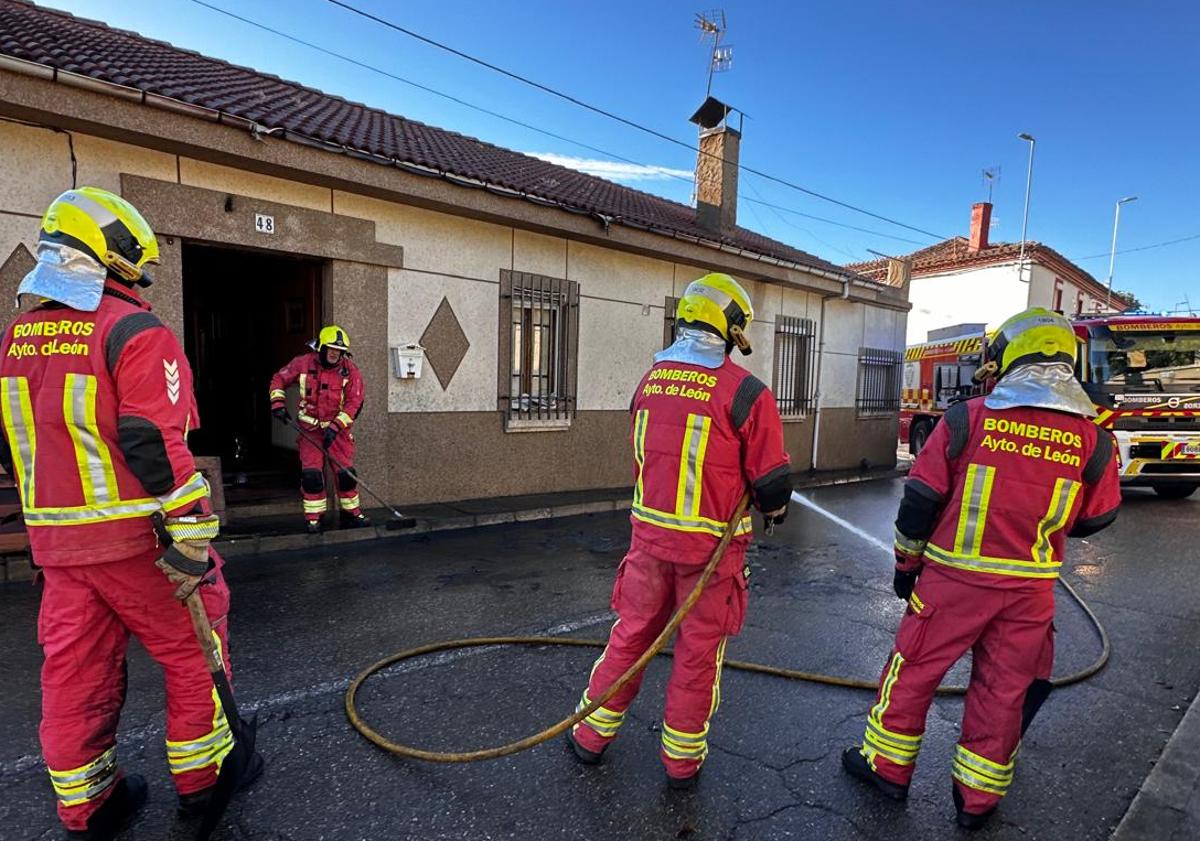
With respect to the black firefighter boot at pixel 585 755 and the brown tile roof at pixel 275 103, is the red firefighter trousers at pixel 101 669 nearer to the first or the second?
the black firefighter boot at pixel 585 755

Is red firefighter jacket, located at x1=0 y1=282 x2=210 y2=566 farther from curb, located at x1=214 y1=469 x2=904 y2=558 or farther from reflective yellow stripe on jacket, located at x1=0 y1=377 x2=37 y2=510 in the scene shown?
curb, located at x1=214 y1=469 x2=904 y2=558

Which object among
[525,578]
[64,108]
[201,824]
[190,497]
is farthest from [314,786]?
[64,108]

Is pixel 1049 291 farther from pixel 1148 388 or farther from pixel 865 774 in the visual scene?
pixel 865 774

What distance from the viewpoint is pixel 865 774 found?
8.80 feet

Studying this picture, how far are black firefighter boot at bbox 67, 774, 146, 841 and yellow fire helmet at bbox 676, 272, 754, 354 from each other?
105 inches

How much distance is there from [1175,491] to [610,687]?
37.9 ft

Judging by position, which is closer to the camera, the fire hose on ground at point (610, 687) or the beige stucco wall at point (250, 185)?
the fire hose on ground at point (610, 687)

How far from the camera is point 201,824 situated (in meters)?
2.28

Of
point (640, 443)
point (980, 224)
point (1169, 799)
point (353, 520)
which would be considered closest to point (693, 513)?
point (640, 443)

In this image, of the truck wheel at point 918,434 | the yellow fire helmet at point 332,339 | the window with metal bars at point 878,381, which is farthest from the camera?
the truck wheel at point 918,434

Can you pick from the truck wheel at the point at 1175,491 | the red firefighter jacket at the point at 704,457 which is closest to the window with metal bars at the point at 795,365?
the truck wheel at the point at 1175,491

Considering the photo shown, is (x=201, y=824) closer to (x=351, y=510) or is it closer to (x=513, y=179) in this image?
(x=351, y=510)

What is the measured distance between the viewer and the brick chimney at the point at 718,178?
12867 millimetres

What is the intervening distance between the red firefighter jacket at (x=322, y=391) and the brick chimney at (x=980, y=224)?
29279 millimetres
